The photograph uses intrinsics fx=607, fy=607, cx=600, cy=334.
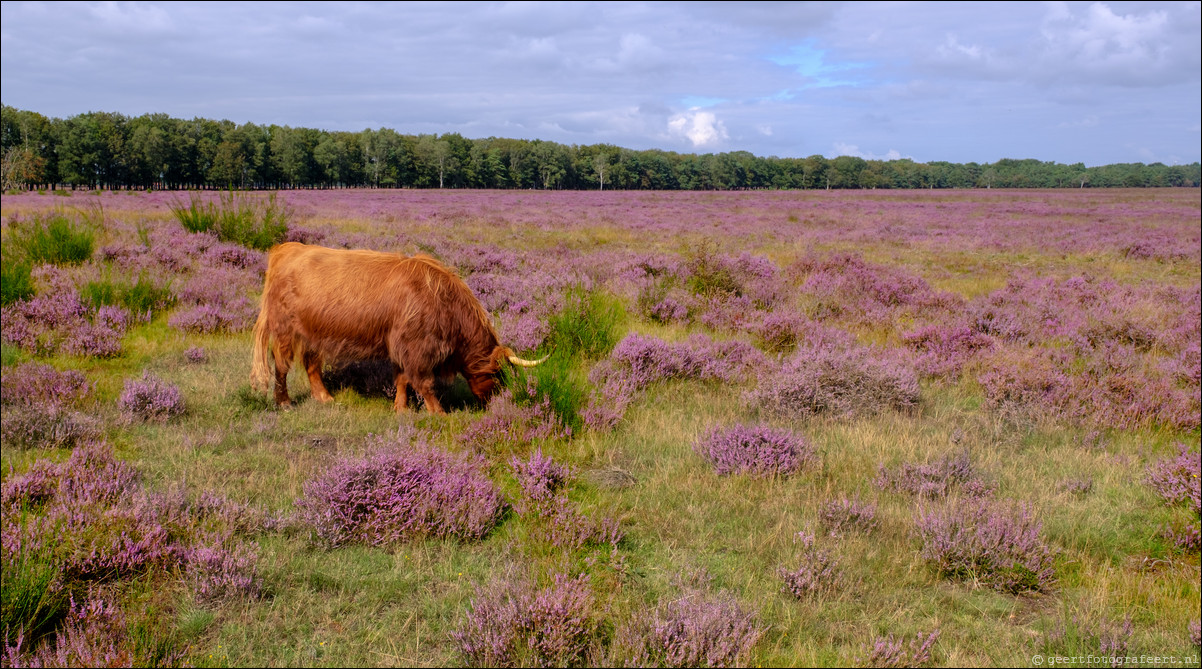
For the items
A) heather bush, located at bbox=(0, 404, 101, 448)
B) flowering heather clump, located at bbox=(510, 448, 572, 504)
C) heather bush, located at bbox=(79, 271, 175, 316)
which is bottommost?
flowering heather clump, located at bbox=(510, 448, 572, 504)

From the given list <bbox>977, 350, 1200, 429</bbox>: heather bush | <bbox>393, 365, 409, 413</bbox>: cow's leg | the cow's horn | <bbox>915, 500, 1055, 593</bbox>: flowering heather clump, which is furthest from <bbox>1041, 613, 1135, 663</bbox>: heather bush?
<bbox>393, 365, 409, 413</bbox>: cow's leg

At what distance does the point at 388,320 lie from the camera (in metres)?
5.27

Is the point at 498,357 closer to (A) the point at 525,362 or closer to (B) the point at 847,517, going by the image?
(A) the point at 525,362

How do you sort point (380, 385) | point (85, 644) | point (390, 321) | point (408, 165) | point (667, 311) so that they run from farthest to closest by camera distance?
point (408, 165) → point (667, 311) → point (380, 385) → point (390, 321) → point (85, 644)

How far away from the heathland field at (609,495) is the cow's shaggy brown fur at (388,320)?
16.0 inches

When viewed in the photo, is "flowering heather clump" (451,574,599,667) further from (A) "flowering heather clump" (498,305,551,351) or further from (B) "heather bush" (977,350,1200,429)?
(B) "heather bush" (977,350,1200,429)

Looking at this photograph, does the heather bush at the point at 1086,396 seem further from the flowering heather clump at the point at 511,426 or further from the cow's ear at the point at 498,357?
the cow's ear at the point at 498,357

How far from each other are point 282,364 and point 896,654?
5.41 metres

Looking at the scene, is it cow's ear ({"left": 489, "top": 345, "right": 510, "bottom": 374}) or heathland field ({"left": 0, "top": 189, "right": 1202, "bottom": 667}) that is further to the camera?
cow's ear ({"left": 489, "top": 345, "right": 510, "bottom": 374})

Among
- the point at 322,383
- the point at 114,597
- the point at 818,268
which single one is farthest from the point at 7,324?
the point at 818,268

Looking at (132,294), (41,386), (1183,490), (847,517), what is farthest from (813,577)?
(132,294)

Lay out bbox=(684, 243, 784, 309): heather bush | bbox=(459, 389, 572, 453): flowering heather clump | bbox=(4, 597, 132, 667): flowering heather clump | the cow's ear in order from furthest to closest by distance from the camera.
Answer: bbox=(684, 243, 784, 309): heather bush → the cow's ear → bbox=(459, 389, 572, 453): flowering heather clump → bbox=(4, 597, 132, 667): flowering heather clump

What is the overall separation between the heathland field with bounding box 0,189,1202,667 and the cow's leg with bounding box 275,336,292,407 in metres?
0.20

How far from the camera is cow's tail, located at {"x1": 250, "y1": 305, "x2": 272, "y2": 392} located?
579 centimetres
